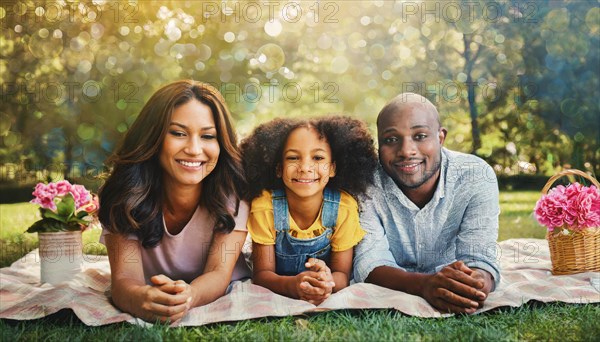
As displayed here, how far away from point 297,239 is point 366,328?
2.36 feet

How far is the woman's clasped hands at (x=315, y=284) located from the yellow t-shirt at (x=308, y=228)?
296mm

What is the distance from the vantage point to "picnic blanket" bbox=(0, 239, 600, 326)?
8.63 ft

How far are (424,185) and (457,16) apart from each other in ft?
18.1

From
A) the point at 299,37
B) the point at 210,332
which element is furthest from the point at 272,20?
the point at 210,332

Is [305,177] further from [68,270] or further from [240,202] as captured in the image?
[68,270]

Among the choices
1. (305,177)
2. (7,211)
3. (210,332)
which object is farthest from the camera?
(7,211)

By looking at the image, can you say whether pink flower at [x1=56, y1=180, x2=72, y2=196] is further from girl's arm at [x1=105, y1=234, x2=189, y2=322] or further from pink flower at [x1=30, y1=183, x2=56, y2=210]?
girl's arm at [x1=105, y1=234, x2=189, y2=322]

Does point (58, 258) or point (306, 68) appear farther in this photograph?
point (306, 68)

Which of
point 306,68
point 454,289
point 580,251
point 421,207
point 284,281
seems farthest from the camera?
point 306,68

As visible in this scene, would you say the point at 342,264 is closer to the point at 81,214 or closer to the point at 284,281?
the point at 284,281

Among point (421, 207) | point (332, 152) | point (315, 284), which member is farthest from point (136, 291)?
point (421, 207)

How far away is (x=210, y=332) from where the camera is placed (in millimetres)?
2438

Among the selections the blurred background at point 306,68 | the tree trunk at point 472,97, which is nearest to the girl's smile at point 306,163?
the blurred background at point 306,68

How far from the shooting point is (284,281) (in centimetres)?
287
